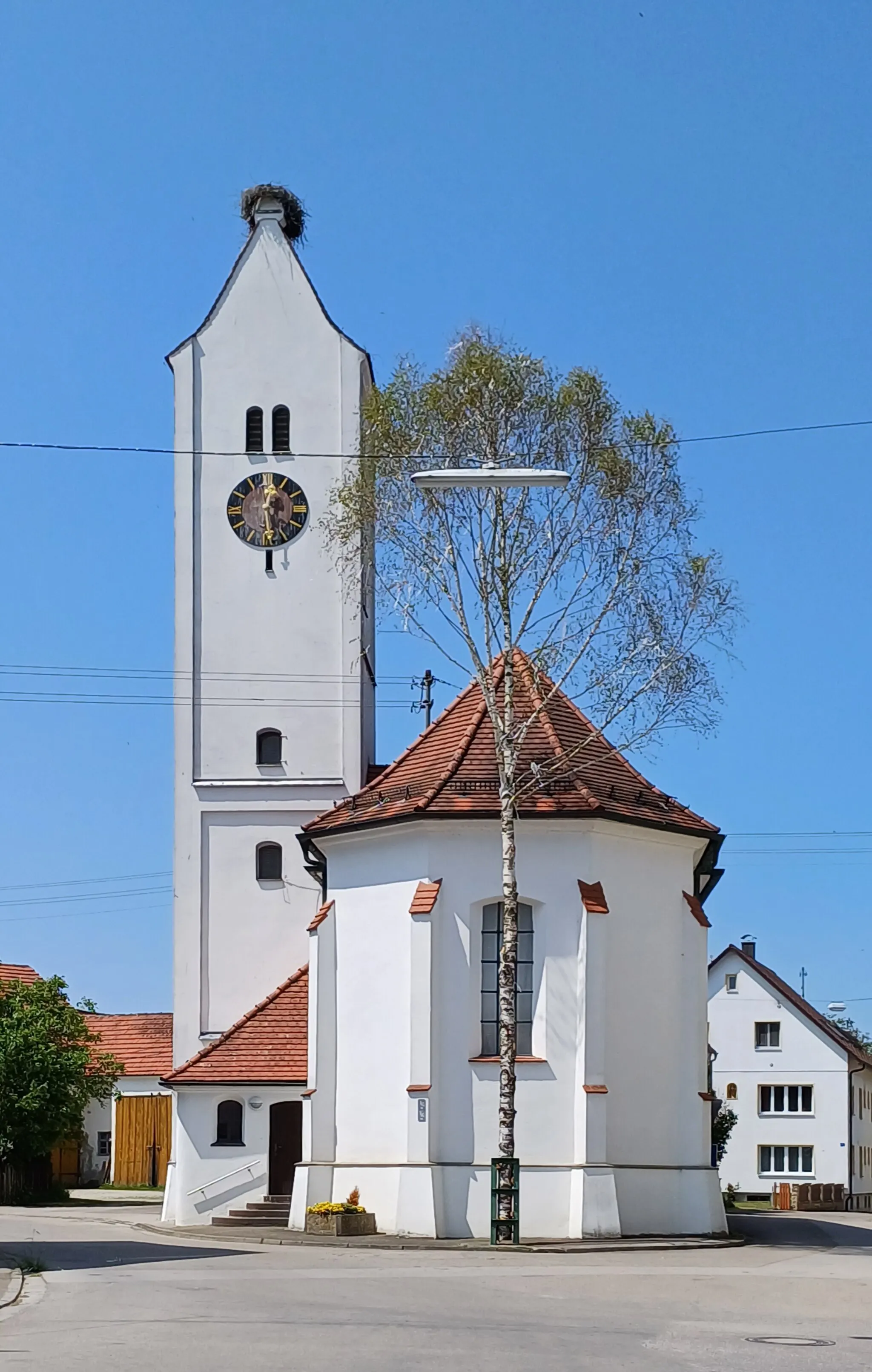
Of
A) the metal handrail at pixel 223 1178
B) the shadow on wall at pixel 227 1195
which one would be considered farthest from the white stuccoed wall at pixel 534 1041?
the metal handrail at pixel 223 1178

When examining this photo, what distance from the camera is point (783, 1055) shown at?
67.1 meters

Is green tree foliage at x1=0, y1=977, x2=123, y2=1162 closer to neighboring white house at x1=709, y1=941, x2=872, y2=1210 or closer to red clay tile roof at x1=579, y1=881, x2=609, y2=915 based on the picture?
red clay tile roof at x1=579, y1=881, x2=609, y2=915

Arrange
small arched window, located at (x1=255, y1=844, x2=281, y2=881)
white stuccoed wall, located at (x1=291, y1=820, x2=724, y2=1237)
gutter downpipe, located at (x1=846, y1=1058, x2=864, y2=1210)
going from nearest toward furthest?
white stuccoed wall, located at (x1=291, y1=820, x2=724, y2=1237) < small arched window, located at (x1=255, y1=844, x2=281, y2=881) < gutter downpipe, located at (x1=846, y1=1058, x2=864, y2=1210)

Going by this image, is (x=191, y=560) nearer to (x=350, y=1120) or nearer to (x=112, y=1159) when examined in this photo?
(x=350, y=1120)

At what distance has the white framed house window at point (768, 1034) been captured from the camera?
2650 inches

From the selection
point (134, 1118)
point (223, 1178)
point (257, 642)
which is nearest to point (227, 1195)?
point (223, 1178)

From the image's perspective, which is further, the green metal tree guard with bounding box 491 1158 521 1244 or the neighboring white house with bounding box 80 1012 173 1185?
the neighboring white house with bounding box 80 1012 173 1185

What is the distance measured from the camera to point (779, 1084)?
66.9m

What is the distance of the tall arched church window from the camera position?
94.7 ft

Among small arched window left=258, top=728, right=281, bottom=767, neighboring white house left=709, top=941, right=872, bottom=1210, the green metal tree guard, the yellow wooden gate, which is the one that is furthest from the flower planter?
neighboring white house left=709, top=941, right=872, bottom=1210

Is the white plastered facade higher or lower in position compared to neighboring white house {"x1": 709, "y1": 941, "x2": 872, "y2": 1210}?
higher

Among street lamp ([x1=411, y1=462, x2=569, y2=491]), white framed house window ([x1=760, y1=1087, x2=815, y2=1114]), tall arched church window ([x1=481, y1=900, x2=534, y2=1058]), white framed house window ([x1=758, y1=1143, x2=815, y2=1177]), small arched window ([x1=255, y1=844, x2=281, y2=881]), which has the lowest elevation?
white framed house window ([x1=758, y1=1143, x2=815, y2=1177])

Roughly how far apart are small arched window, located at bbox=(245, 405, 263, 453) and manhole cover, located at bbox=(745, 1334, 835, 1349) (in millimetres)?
27833

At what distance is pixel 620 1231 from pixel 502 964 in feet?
16.4
